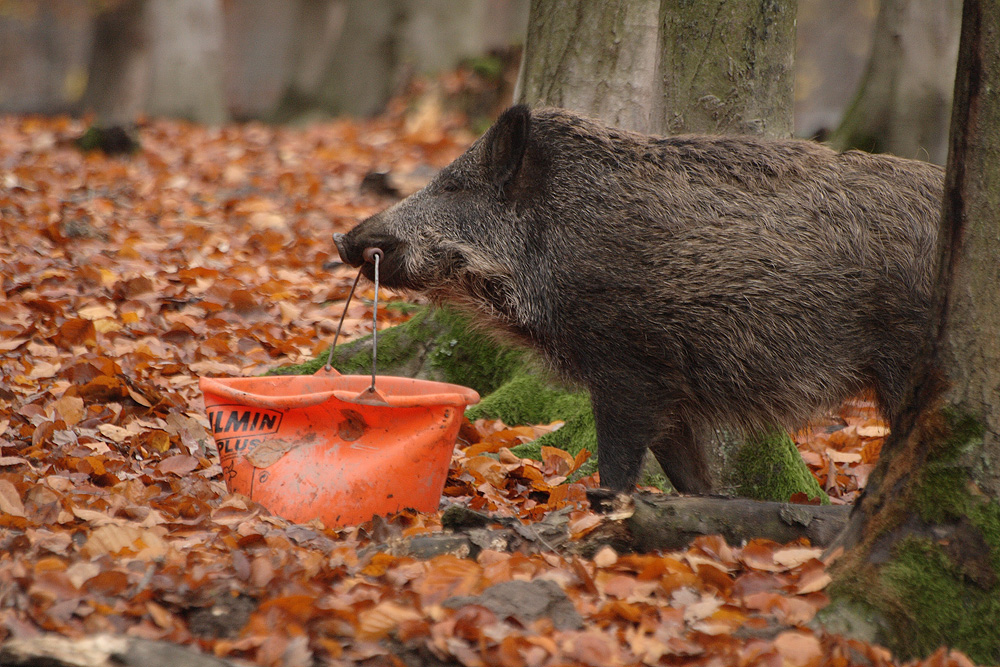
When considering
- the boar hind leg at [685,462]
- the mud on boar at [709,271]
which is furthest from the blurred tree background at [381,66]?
the boar hind leg at [685,462]

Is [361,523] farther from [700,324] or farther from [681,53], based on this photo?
[681,53]

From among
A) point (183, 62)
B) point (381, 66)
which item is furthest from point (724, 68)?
point (183, 62)

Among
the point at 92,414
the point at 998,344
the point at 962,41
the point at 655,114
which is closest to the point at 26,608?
the point at 92,414

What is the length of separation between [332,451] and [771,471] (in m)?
2.31

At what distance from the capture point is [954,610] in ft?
9.61

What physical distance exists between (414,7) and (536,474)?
14731 millimetres

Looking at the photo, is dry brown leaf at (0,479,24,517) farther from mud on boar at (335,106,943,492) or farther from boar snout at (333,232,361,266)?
mud on boar at (335,106,943,492)

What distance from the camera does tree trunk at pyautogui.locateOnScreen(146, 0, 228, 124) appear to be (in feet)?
57.3

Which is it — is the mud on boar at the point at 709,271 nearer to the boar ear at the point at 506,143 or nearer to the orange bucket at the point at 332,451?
the boar ear at the point at 506,143

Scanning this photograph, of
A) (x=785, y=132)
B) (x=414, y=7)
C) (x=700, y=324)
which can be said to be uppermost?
(x=414, y=7)

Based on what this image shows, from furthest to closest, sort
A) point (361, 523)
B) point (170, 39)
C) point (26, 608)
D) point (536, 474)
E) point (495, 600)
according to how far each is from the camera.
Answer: point (170, 39)
point (536, 474)
point (361, 523)
point (495, 600)
point (26, 608)

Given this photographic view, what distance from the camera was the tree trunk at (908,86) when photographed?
9.40 metres

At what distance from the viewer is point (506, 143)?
4617mm

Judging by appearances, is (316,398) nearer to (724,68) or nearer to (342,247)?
(342,247)
